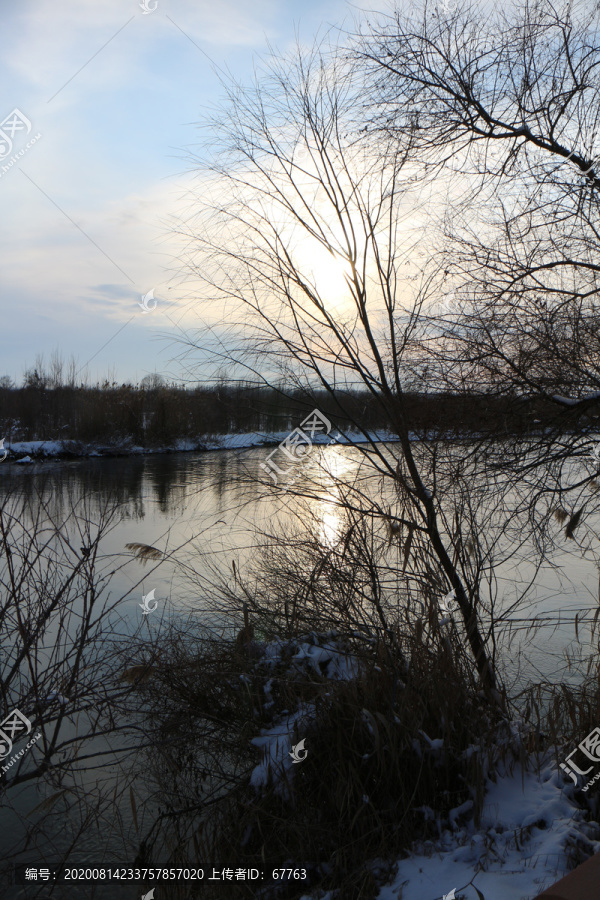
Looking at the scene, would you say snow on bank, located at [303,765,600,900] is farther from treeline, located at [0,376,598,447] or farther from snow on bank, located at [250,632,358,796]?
treeline, located at [0,376,598,447]

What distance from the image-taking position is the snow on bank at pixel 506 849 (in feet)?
9.11

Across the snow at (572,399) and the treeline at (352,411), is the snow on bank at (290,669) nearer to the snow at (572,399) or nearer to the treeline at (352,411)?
the treeline at (352,411)

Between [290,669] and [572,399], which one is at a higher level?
[572,399]

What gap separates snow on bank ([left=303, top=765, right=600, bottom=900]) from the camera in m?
2.78

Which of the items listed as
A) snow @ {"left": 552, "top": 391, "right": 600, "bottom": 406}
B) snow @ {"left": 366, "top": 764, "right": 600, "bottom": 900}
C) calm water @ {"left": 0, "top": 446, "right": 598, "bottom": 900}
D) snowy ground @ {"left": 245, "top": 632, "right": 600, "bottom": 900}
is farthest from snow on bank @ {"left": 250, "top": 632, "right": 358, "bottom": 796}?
snow @ {"left": 552, "top": 391, "right": 600, "bottom": 406}

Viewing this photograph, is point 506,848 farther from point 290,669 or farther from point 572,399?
point 572,399

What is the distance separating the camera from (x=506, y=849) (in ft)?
10.2

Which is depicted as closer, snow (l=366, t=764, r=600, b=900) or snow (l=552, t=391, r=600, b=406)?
snow (l=366, t=764, r=600, b=900)

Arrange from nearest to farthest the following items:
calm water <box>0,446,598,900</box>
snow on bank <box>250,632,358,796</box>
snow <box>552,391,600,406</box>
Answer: snow on bank <box>250,632,358,796</box>, calm water <box>0,446,598,900</box>, snow <box>552,391,600,406</box>

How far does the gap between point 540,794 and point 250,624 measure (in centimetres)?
243

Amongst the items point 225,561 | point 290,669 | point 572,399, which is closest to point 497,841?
point 290,669

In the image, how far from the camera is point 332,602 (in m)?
4.86

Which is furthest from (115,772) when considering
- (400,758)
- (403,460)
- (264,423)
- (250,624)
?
(403,460)

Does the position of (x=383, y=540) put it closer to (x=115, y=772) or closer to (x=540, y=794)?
(x=540, y=794)
